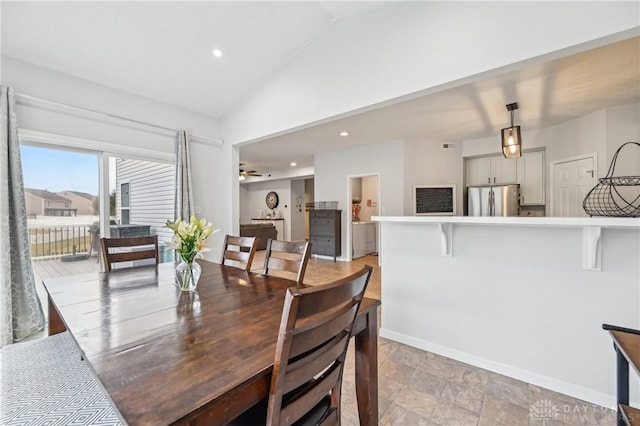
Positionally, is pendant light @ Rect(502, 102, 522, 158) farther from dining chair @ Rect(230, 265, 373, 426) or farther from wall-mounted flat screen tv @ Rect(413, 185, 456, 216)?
dining chair @ Rect(230, 265, 373, 426)

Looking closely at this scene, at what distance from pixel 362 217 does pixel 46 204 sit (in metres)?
6.72

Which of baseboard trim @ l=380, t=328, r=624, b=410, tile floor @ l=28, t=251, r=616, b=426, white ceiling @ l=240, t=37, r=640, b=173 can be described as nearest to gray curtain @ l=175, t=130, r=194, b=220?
white ceiling @ l=240, t=37, r=640, b=173

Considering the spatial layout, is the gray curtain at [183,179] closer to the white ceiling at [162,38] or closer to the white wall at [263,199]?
the white ceiling at [162,38]

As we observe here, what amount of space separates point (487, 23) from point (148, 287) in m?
2.81

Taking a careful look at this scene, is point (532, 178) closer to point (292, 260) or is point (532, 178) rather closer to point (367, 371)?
point (292, 260)

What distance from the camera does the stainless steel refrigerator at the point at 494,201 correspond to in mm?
3467

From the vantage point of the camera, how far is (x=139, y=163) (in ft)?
11.4

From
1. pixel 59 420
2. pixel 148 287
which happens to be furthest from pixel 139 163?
pixel 59 420

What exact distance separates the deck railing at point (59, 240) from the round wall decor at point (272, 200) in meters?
7.18

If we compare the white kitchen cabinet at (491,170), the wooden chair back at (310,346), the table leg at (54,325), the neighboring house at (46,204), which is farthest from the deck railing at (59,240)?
the white kitchen cabinet at (491,170)

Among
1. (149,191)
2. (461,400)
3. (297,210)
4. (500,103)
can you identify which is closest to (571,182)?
(500,103)

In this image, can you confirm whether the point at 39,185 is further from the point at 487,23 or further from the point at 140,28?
the point at 487,23

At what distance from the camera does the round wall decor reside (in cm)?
1018

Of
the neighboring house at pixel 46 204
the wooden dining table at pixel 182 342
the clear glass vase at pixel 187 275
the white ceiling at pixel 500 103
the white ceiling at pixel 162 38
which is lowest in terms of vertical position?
the wooden dining table at pixel 182 342
